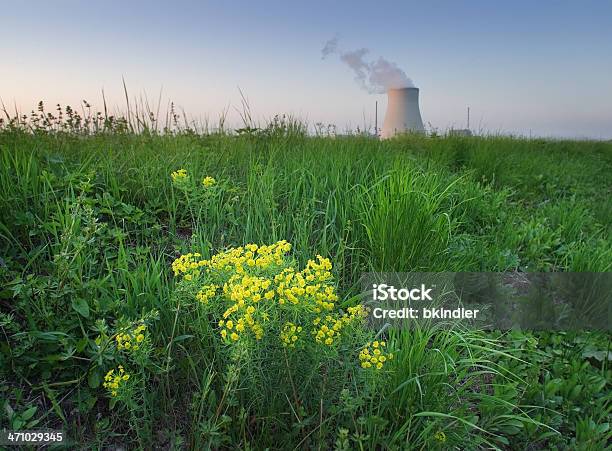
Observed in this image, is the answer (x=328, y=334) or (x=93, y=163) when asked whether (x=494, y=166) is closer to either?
(x=93, y=163)

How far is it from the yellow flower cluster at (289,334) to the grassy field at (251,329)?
0.05ft

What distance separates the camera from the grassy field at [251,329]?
6.36ft

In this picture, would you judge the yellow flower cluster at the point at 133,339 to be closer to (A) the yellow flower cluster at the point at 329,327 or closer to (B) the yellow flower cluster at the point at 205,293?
(B) the yellow flower cluster at the point at 205,293

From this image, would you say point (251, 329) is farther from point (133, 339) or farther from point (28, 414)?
point (28, 414)

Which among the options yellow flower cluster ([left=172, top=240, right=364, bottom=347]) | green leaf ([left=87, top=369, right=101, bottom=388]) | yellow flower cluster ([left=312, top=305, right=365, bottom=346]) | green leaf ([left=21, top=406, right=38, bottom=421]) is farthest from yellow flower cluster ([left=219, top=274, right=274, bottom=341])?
green leaf ([left=21, top=406, right=38, bottom=421])

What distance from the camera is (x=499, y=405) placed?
87.4 inches

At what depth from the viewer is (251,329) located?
1.73 m

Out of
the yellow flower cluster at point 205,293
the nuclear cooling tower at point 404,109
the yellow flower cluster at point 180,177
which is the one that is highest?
the nuclear cooling tower at point 404,109

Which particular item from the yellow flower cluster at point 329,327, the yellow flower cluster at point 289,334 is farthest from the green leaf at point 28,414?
the yellow flower cluster at point 329,327

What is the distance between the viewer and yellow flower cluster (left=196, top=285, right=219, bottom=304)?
6.06ft

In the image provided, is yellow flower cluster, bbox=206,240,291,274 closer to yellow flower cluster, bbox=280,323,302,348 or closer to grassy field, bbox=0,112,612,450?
grassy field, bbox=0,112,612,450

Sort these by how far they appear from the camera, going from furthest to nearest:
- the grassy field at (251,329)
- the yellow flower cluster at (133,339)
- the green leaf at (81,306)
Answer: the green leaf at (81,306), the grassy field at (251,329), the yellow flower cluster at (133,339)

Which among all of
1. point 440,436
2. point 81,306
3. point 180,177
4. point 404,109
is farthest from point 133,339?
point 404,109

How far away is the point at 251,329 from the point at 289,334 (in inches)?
5.2
